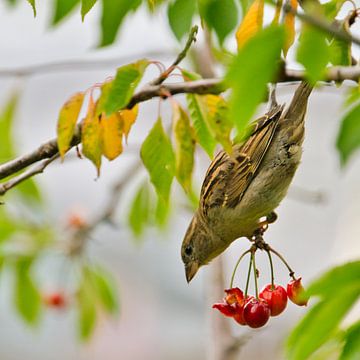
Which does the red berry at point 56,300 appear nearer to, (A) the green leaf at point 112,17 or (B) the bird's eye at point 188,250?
(B) the bird's eye at point 188,250

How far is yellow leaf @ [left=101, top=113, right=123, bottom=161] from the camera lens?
9.30 ft

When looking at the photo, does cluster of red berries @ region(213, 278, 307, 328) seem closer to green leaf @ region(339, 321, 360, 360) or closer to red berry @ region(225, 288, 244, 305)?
red berry @ region(225, 288, 244, 305)

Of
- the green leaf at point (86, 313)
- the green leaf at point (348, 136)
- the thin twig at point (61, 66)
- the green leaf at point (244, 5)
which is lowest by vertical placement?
the green leaf at point (86, 313)

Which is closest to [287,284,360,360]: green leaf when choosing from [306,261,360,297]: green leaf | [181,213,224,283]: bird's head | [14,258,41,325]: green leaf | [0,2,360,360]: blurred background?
[306,261,360,297]: green leaf

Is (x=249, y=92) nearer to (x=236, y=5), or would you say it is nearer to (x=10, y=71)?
(x=236, y=5)

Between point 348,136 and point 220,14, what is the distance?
25.6 inches

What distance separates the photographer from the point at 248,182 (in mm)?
3900

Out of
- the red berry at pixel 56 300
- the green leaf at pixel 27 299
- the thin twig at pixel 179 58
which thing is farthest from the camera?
the red berry at pixel 56 300

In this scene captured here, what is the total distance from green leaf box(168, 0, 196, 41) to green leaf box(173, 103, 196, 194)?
488 millimetres

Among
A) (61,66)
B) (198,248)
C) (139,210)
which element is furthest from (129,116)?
(139,210)

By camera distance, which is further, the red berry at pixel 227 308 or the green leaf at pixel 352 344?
the red berry at pixel 227 308

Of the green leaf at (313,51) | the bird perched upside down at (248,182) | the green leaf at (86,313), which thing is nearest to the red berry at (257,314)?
the bird perched upside down at (248,182)

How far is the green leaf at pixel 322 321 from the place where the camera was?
201cm

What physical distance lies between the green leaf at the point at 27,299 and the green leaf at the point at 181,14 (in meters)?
3.07
